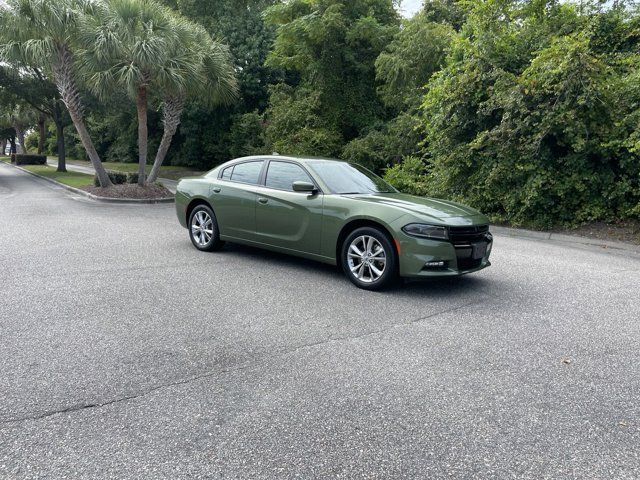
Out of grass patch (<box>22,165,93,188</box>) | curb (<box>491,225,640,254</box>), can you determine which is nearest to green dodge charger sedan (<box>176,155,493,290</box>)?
curb (<box>491,225,640,254</box>)

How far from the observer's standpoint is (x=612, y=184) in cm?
1023

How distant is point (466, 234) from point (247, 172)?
3.24 meters

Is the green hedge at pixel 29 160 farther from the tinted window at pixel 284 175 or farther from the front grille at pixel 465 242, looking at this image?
the front grille at pixel 465 242

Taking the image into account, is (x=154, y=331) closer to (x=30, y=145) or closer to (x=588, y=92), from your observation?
(x=588, y=92)

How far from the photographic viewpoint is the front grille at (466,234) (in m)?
5.24

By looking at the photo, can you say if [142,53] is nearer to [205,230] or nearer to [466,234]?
[205,230]

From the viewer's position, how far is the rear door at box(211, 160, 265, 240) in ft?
21.9

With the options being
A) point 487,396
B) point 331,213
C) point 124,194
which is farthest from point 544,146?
point 124,194

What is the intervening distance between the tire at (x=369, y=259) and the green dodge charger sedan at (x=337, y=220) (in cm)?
1

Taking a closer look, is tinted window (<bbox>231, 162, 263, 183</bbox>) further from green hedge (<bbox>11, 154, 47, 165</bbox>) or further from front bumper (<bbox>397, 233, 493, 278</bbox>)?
green hedge (<bbox>11, 154, 47, 165</bbox>)

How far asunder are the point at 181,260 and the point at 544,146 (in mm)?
8298

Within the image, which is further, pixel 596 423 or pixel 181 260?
pixel 181 260

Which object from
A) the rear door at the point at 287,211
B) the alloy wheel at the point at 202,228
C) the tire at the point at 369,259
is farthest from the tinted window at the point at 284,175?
the alloy wheel at the point at 202,228

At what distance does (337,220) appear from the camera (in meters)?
5.71
